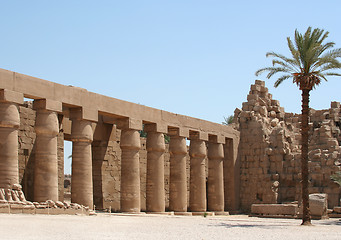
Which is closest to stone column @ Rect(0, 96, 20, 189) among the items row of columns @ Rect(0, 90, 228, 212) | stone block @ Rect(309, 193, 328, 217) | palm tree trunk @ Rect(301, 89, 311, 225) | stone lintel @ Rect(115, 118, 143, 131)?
row of columns @ Rect(0, 90, 228, 212)

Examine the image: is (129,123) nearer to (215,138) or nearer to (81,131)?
(81,131)

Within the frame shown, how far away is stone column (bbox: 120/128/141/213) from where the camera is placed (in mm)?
25719

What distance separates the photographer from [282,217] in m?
28.5

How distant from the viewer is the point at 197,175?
30516mm

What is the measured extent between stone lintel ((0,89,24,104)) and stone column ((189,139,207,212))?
11.9 metres

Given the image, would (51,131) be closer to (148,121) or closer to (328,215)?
(148,121)

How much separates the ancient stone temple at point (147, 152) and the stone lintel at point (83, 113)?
38mm

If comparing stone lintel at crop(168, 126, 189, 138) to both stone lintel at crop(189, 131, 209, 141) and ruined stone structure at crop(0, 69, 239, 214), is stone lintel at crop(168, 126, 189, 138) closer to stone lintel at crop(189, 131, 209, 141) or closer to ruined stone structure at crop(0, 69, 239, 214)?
ruined stone structure at crop(0, 69, 239, 214)

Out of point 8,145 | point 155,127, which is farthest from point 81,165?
point 155,127

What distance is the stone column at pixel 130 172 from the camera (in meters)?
25.7

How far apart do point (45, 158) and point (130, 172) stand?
200 inches

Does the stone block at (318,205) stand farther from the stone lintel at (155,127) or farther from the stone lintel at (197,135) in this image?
the stone lintel at (155,127)

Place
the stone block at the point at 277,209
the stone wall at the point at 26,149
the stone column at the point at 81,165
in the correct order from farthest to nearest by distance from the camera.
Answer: the stone block at the point at 277,209 < the stone wall at the point at 26,149 < the stone column at the point at 81,165

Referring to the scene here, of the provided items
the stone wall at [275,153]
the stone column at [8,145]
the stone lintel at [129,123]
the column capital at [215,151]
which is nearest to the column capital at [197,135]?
the column capital at [215,151]
